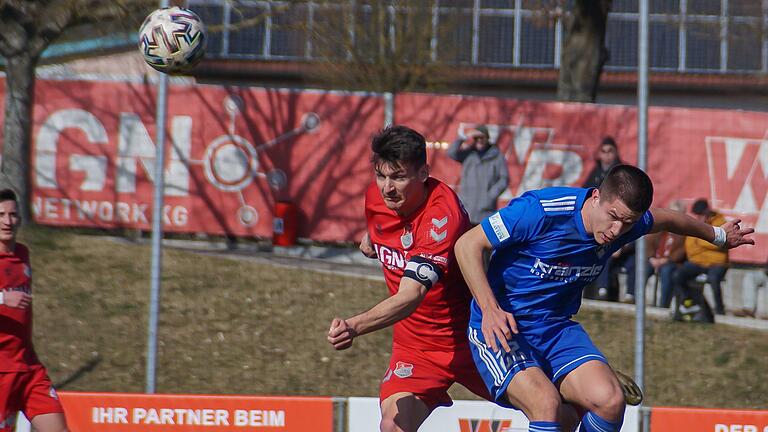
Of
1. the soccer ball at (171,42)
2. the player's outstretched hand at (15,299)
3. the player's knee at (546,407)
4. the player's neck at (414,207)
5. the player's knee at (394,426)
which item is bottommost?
the player's knee at (394,426)

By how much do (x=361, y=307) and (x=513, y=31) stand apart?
15.8m

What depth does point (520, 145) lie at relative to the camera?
484 inches

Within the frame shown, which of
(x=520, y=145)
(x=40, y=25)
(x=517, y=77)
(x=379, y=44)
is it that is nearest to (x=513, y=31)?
(x=517, y=77)

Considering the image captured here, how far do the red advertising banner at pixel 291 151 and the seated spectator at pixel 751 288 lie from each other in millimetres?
638

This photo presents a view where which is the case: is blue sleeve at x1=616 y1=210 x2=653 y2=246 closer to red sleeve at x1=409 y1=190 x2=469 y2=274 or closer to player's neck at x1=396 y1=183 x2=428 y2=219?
red sleeve at x1=409 y1=190 x2=469 y2=274

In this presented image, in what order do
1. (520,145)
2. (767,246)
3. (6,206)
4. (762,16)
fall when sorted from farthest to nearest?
(762,16) → (520,145) → (767,246) → (6,206)

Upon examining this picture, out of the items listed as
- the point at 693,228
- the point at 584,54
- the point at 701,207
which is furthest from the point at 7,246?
the point at 584,54

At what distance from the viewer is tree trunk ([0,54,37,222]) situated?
10828 millimetres

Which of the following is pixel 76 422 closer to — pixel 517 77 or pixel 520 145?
pixel 520 145

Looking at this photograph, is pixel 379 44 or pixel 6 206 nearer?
pixel 6 206

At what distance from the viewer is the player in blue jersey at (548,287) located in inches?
192

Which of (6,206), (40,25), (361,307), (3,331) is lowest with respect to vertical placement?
(361,307)

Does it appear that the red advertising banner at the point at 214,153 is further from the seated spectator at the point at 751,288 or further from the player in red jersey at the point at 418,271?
the player in red jersey at the point at 418,271

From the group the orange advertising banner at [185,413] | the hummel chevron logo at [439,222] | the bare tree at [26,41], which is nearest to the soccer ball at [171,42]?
the orange advertising banner at [185,413]
